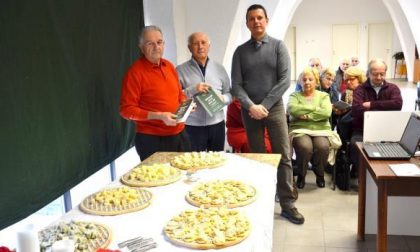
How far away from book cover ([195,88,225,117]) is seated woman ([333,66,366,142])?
1.93 m

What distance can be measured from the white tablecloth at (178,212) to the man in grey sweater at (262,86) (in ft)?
2.72

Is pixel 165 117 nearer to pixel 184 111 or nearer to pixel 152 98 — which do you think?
pixel 184 111

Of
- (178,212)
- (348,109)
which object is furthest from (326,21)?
(178,212)

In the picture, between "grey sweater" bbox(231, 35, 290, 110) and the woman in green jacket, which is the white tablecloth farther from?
the woman in green jacket

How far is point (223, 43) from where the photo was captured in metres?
4.43

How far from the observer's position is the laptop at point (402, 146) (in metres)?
2.50

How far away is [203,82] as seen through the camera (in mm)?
3092

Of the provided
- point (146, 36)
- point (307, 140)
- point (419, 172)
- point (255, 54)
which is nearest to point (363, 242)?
point (419, 172)

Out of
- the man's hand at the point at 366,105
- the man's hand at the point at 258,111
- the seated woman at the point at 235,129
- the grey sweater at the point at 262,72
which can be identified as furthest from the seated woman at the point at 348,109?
the man's hand at the point at 258,111

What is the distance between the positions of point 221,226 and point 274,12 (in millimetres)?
6183

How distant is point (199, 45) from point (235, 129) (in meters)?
1.28

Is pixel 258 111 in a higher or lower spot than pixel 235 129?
higher

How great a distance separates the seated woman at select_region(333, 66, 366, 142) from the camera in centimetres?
421

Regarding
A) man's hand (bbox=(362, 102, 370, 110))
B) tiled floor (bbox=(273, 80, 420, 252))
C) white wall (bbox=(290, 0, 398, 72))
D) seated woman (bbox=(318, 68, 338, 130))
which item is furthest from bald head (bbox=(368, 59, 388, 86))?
white wall (bbox=(290, 0, 398, 72))
